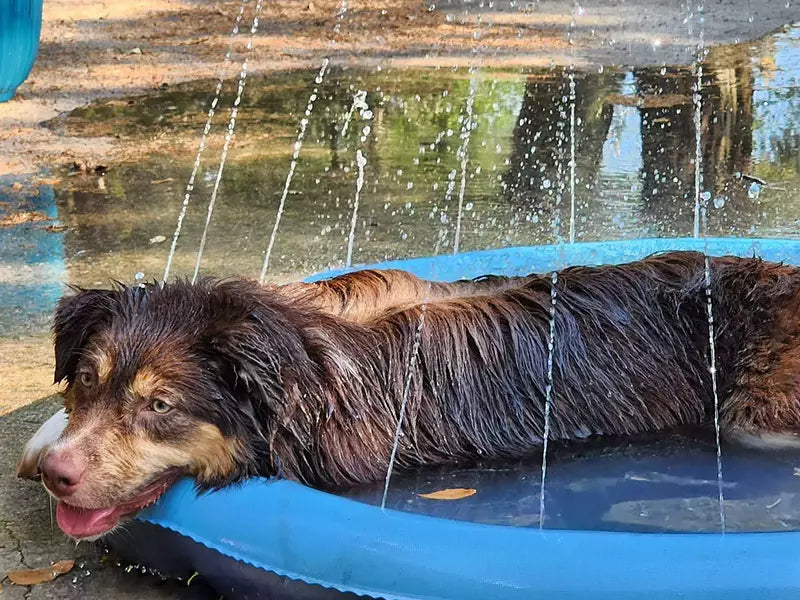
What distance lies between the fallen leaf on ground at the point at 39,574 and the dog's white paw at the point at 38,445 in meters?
0.52

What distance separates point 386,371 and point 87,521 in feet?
4.20

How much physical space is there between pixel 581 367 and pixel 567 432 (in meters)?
0.29

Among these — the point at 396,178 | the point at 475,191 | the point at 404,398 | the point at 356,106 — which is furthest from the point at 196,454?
the point at 356,106

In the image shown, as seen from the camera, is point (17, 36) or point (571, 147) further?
point (571, 147)

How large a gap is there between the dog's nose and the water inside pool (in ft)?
3.74

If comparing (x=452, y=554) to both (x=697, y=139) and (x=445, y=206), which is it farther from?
(x=697, y=139)

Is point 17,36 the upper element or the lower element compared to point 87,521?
upper

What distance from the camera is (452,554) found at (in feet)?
11.4

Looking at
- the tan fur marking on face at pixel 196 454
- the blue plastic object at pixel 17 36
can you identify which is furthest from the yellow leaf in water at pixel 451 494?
the blue plastic object at pixel 17 36

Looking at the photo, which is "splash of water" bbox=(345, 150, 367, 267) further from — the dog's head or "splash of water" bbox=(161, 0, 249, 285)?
the dog's head

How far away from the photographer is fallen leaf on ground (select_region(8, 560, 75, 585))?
419cm

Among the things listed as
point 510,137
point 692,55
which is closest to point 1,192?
point 510,137

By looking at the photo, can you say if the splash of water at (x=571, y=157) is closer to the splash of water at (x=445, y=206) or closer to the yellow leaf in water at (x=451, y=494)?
the splash of water at (x=445, y=206)

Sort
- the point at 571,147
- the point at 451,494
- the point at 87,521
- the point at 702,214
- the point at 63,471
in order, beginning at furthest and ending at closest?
the point at 571,147, the point at 702,214, the point at 451,494, the point at 87,521, the point at 63,471
